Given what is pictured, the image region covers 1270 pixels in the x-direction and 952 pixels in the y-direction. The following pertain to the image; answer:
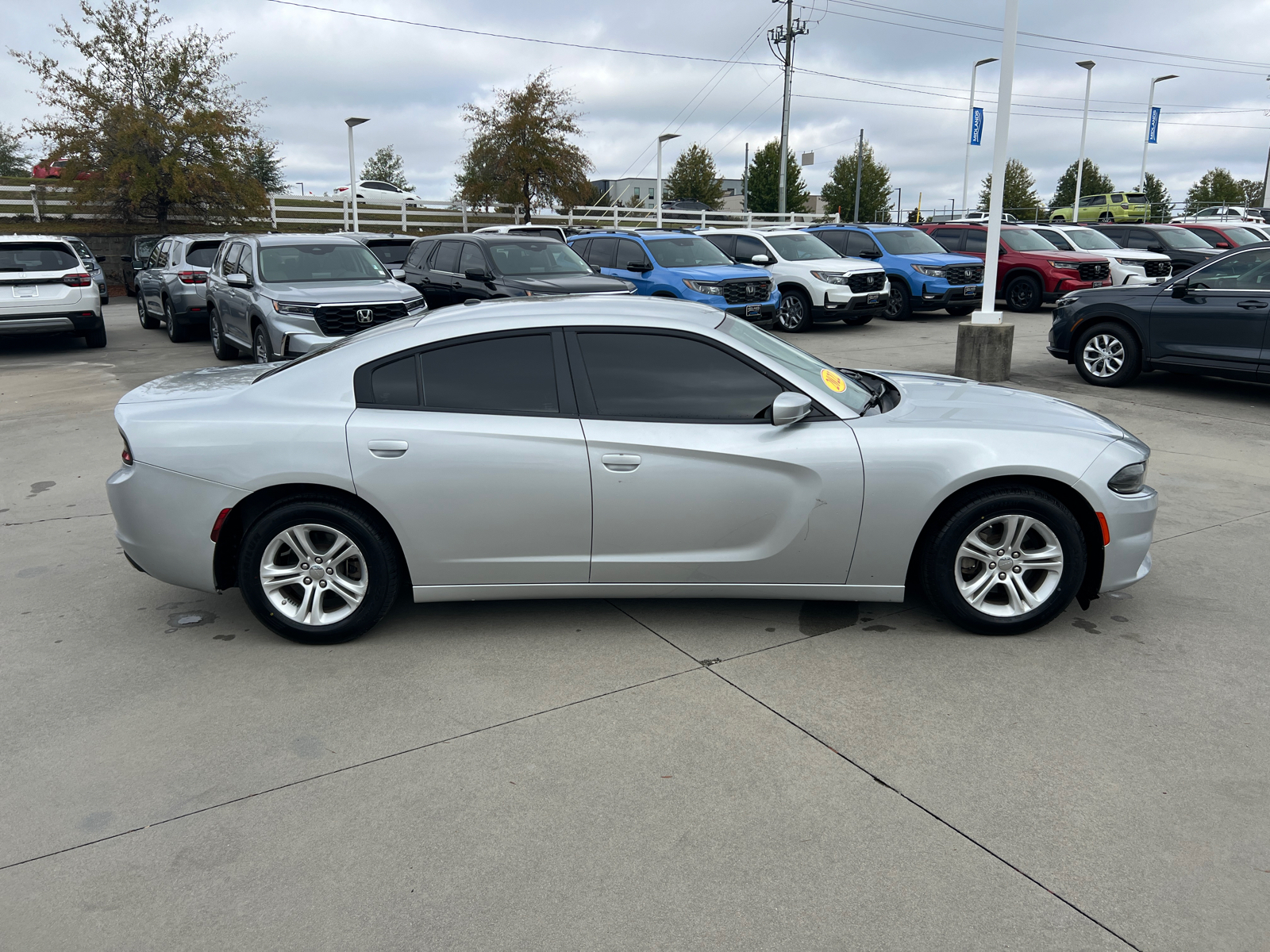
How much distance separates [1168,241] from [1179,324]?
47.0 feet

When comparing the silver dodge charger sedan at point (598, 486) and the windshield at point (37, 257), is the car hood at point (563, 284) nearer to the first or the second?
the windshield at point (37, 257)

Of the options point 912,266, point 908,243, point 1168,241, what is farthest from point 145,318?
point 1168,241

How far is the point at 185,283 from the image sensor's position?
1496cm

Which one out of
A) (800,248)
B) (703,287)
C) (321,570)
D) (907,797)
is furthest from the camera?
(800,248)

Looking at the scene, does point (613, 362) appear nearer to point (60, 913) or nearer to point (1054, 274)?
point (60, 913)

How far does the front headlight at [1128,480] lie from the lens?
4.36 metres

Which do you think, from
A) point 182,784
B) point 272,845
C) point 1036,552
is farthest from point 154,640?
point 1036,552

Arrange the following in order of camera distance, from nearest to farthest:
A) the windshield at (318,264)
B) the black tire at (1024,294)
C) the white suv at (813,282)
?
1. the windshield at (318,264)
2. the white suv at (813,282)
3. the black tire at (1024,294)

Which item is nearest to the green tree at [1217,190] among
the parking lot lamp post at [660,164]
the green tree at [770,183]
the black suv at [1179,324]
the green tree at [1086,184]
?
the green tree at [1086,184]

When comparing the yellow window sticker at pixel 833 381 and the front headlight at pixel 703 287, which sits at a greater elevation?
the front headlight at pixel 703 287

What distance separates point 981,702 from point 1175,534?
9.53 feet

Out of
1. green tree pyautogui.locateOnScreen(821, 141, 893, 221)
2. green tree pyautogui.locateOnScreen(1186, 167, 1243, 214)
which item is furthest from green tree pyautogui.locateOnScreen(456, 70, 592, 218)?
green tree pyautogui.locateOnScreen(1186, 167, 1243, 214)

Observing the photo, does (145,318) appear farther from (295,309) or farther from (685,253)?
(685,253)

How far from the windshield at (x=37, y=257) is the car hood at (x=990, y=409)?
13.1 meters
